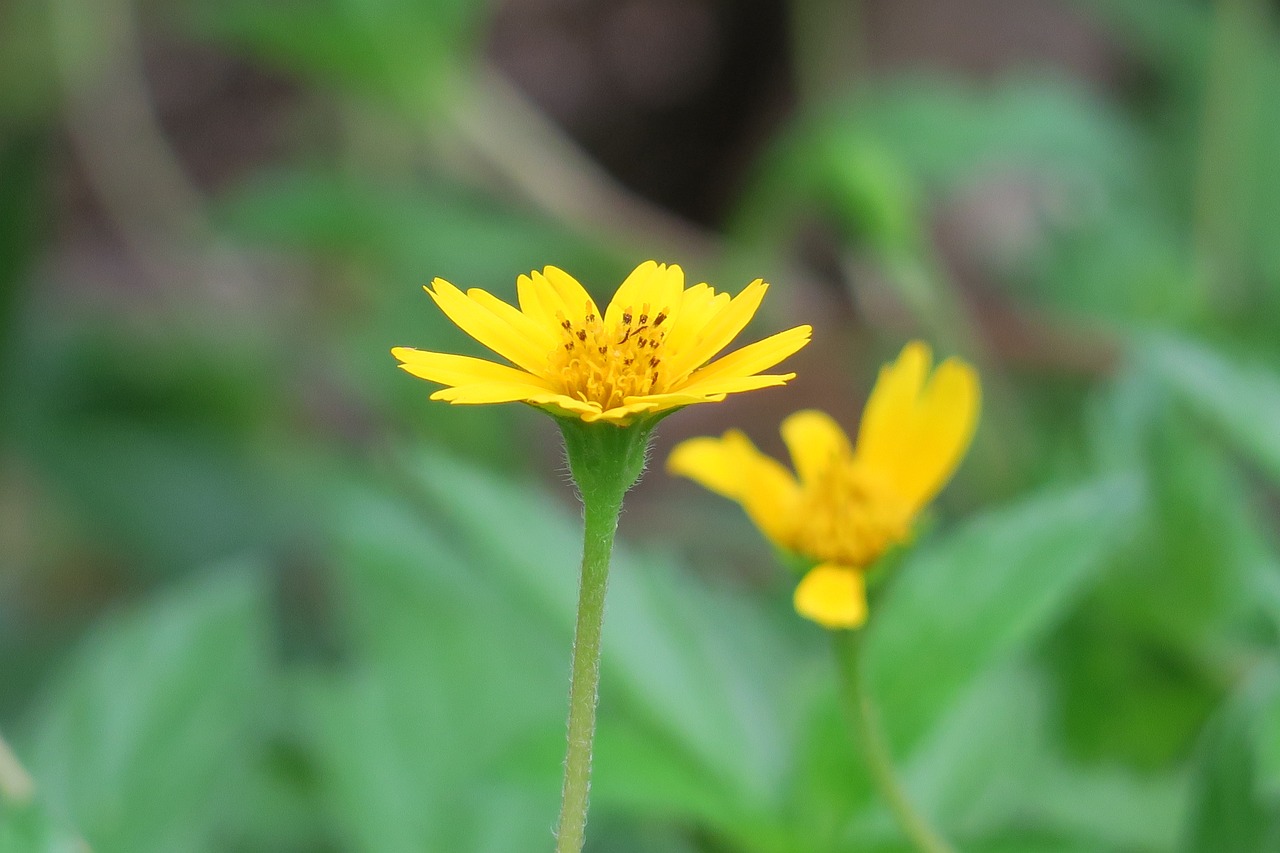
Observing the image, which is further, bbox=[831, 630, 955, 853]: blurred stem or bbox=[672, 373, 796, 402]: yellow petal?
bbox=[831, 630, 955, 853]: blurred stem

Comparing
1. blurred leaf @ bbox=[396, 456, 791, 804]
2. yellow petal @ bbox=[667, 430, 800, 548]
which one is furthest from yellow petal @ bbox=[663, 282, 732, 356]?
blurred leaf @ bbox=[396, 456, 791, 804]

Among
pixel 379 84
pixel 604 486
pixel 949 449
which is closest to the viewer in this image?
pixel 604 486

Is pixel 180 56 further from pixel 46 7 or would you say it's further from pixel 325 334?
pixel 325 334

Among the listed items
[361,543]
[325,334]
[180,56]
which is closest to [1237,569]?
[361,543]

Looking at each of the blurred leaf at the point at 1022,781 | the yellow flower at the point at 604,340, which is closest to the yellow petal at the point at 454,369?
the yellow flower at the point at 604,340

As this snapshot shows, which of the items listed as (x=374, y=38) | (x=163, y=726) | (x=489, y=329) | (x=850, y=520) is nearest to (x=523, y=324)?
(x=489, y=329)

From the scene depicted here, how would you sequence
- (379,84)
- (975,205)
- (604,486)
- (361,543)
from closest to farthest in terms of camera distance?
(604,486) → (361,543) → (379,84) → (975,205)

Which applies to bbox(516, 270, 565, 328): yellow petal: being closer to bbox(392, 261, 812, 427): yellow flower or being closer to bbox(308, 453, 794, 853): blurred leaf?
bbox(392, 261, 812, 427): yellow flower
